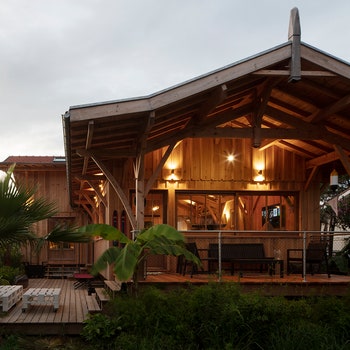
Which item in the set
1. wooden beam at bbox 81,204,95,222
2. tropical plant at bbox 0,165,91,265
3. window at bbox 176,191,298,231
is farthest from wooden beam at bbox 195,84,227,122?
wooden beam at bbox 81,204,95,222

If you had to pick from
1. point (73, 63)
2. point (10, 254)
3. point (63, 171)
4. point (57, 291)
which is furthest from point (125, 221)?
point (73, 63)

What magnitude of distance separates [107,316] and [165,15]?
42.8ft

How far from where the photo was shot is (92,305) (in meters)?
11.0

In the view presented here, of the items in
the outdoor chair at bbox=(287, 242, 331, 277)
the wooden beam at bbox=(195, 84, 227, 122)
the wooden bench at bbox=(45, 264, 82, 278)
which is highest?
the wooden beam at bbox=(195, 84, 227, 122)

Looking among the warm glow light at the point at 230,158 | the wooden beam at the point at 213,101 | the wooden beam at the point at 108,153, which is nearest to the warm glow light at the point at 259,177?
the warm glow light at the point at 230,158

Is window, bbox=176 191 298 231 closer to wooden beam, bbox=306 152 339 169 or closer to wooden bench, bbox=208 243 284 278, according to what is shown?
wooden beam, bbox=306 152 339 169

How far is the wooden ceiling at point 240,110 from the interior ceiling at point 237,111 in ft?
0.06

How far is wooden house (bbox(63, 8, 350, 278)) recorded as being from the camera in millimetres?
10344

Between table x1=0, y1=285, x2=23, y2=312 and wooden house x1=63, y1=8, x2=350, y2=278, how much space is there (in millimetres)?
2660

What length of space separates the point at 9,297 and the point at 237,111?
6.42 m

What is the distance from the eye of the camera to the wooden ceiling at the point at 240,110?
32.8 feet

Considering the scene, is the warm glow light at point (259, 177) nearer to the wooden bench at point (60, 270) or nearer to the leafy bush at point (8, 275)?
the leafy bush at point (8, 275)

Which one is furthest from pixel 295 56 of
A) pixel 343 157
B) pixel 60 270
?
pixel 60 270

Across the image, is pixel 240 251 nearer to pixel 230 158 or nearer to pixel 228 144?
pixel 230 158
